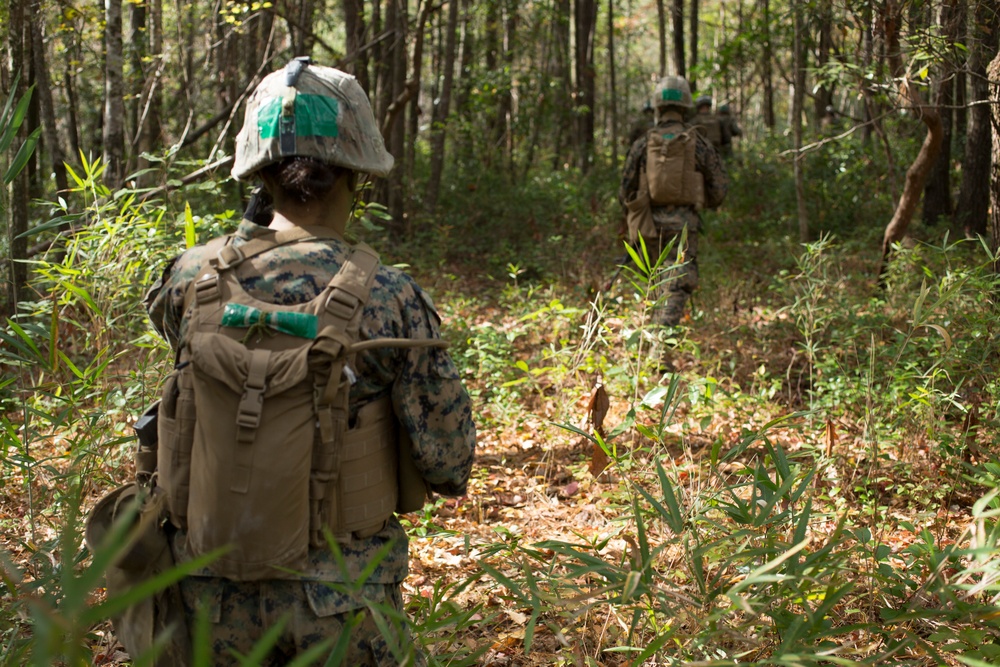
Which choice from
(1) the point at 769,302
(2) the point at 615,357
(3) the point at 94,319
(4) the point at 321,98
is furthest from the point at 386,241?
(4) the point at 321,98

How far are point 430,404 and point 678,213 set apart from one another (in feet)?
17.1

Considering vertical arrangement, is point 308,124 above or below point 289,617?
above

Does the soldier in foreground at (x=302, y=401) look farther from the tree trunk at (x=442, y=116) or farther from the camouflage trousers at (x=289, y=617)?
the tree trunk at (x=442, y=116)

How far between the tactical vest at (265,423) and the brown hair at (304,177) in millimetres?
92

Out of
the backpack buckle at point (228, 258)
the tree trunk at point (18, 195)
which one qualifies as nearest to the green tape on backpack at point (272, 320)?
the backpack buckle at point (228, 258)

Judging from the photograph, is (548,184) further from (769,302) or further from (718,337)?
(718,337)

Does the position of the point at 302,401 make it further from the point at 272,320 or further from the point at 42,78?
the point at 42,78

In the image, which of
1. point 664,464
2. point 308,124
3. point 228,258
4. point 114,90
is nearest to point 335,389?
point 228,258

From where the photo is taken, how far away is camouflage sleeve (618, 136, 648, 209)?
6.88 m

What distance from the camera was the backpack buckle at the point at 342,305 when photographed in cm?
175

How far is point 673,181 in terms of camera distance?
257 inches

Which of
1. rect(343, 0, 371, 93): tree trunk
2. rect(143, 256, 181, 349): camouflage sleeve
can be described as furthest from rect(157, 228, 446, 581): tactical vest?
rect(343, 0, 371, 93): tree trunk

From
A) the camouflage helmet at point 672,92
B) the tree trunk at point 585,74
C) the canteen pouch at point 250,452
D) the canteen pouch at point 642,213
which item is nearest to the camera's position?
the canteen pouch at point 250,452

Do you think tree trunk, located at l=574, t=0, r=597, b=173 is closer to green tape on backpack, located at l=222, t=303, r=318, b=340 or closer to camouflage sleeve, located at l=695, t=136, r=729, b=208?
camouflage sleeve, located at l=695, t=136, r=729, b=208
